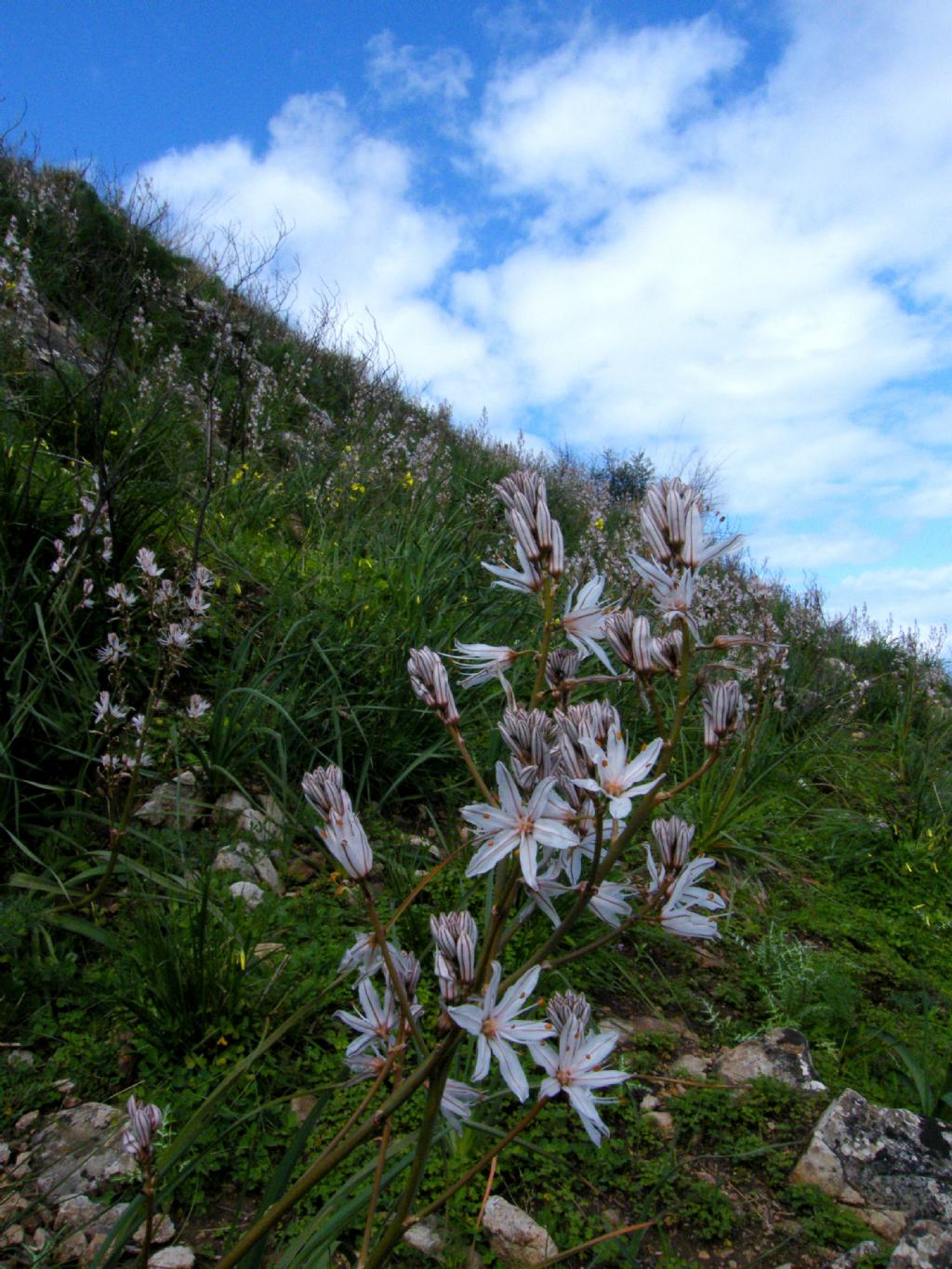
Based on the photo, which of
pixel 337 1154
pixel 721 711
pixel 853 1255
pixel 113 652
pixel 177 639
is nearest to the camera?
pixel 337 1154

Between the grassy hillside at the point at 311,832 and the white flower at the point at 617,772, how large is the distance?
23 cm

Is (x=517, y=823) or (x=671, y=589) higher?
(x=671, y=589)

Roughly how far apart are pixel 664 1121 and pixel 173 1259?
4.21ft

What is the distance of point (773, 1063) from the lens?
98.1 inches

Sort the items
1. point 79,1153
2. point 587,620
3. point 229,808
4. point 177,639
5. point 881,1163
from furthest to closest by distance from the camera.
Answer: point 229,808, point 177,639, point 881,1163, point 79,1153, point 587,620

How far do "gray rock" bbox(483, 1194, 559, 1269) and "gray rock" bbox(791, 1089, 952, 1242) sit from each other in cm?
75

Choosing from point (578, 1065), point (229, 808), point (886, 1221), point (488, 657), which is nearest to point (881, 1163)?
point (886, 1221)

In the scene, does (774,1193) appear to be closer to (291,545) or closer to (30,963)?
(30,963)

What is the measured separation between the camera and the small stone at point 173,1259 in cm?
167

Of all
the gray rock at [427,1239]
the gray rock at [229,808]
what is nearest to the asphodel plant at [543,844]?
the gray rock at [427,1239]

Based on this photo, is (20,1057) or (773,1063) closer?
(20,1057)

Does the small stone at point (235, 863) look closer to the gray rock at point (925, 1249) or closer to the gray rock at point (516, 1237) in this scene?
the gray rock at point (516, 1237)

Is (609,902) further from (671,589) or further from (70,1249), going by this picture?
(70,1249)

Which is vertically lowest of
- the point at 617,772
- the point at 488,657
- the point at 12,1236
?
the point at 12,1236
